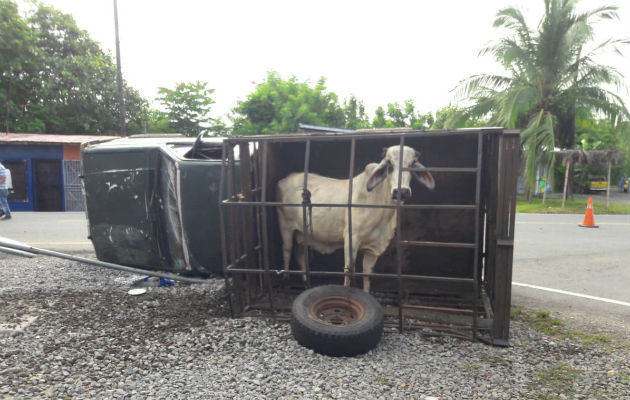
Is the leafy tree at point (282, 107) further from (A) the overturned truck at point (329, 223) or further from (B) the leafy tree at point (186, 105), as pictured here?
(A) the overturned truck at point (329, 223)

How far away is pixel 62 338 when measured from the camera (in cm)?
395

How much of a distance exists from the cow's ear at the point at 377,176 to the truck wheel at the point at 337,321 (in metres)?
1.09

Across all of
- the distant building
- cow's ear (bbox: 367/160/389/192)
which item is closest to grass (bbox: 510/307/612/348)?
cow's ear (bbox: 367/160/389/192)

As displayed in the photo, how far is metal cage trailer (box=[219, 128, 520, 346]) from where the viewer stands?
13.9ft

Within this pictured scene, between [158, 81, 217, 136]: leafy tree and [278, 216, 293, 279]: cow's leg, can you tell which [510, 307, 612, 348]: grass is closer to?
[278, 216, 293, 279]: cow's leg

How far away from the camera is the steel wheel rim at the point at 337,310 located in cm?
400

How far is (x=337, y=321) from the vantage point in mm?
4047

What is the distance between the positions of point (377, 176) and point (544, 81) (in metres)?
16.7

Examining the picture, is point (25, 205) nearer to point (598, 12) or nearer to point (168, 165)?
point (168, 165)

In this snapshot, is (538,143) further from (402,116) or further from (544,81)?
(402,116)

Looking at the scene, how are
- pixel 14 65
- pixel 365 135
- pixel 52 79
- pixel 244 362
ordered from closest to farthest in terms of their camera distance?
pixel 244 362, pixel 365 135, pixel 14 65, pixel 52 79

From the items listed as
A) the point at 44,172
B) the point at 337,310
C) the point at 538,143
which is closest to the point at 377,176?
the point at 337,310

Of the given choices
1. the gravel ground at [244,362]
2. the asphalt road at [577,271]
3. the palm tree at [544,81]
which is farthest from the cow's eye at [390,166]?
the palm tree at [544,81]

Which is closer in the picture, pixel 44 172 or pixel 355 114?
pixel 44 172
